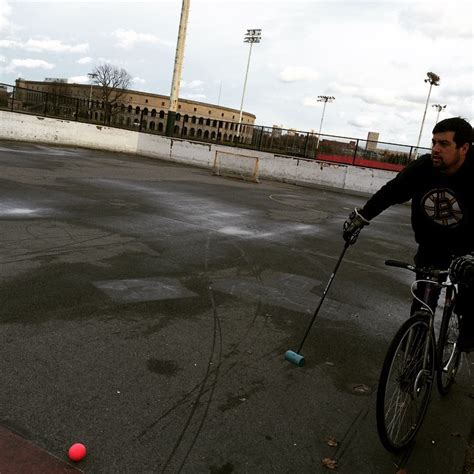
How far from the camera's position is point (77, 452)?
104 inches

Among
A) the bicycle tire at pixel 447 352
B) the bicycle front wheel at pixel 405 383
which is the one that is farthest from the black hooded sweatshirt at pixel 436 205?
the bicycle front wheel at pixel 405 383

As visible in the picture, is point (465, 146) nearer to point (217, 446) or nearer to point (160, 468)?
point (217, 446)

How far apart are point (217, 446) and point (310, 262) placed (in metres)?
5.21

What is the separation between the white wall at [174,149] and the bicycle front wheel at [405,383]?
2107cm

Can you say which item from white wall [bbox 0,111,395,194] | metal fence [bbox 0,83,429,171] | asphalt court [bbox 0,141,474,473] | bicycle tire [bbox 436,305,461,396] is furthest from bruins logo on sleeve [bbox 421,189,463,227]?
white wall [bbox 0,111,395,194]

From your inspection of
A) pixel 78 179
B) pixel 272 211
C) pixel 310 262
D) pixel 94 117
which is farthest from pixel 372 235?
pixel 94 117

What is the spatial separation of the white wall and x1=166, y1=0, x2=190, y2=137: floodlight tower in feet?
4.38

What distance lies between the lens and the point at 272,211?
13.2 meters

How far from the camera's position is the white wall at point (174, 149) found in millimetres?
23938

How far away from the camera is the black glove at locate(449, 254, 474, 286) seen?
2963 millimetres

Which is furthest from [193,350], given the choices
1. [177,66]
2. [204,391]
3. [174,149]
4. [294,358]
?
[177,66]

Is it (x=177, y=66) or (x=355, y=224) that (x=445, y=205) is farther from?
(x=177, y=66)

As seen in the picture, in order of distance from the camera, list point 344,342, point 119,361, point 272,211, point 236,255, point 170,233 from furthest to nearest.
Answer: point 272,211, point 170,233, point 236,255, point 344,342, point 119,361

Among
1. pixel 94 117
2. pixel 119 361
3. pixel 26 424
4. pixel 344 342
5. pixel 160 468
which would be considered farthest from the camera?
pixel 94 117
